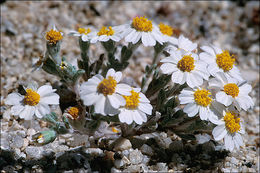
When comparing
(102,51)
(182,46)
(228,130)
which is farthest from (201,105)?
A: (102,51)

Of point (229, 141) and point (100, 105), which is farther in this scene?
point (229, 141)

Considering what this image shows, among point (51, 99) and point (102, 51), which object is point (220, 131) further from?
point (102, 51)

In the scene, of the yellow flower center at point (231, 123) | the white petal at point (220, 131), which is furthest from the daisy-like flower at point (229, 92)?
the white petal at point (220, 131)

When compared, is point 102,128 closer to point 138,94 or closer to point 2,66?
point 138,94

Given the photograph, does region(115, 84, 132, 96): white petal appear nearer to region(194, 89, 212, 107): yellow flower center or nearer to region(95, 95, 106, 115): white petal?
region(95, 95, 106, 115): white petal

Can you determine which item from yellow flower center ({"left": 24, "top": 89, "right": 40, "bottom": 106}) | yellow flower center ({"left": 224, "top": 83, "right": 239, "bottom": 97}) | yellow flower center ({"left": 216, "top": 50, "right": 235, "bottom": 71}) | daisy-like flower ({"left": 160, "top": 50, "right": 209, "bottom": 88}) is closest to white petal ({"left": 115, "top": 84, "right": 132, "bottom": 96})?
daisy-like flower ({"left": 160, "top": 50, "right": 209, "bottom": 88})
